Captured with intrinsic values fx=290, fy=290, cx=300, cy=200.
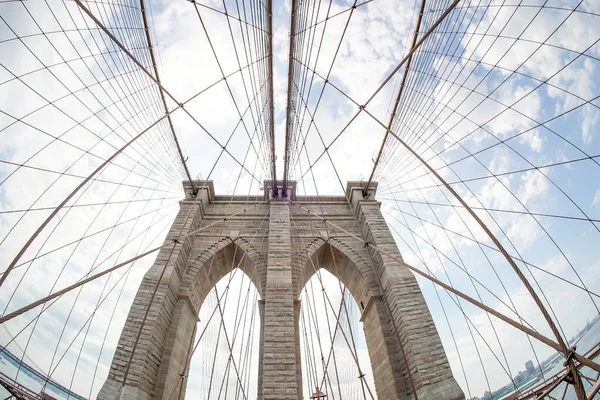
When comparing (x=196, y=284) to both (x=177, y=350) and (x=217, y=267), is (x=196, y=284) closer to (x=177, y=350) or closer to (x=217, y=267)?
(x=217, y=267)

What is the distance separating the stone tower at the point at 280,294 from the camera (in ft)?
21.1

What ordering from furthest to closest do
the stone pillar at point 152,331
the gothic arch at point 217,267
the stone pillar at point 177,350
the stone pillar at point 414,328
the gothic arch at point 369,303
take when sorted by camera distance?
1. the gothic arch at point 217,267
2. the gothic arch at point 369,303
3. the stone pillar at point 177,350
4. the stone pillar at point 152,331
5. the stone pillar at point 414,328

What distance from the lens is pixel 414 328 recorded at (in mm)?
6949

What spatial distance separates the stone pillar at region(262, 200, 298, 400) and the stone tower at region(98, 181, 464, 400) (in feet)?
0.07

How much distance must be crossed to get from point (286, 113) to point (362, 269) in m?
5.45

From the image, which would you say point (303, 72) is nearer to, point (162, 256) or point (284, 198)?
point (284, 198)

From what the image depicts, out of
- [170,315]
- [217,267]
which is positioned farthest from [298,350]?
[217,267]

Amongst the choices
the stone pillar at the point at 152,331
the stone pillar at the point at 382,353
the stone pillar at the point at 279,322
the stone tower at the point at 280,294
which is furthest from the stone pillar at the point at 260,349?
the stone pillar at the point at 382,353

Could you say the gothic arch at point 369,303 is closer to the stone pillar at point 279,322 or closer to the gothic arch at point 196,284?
the stone pillar at point 279,322

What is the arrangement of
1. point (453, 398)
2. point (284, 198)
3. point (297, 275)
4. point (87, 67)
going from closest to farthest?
1. point (87, 67)
2. point (453, 398)
3. point (297, 275)
4. point (284, 198)

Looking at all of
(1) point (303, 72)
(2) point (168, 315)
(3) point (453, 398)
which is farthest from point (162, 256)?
(3) point (453, 398)

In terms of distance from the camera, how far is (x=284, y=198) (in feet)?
36.1

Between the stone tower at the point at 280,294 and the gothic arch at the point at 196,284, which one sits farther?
the gothic arch at the point at 196,284

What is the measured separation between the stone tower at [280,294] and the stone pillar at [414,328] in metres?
0.02
